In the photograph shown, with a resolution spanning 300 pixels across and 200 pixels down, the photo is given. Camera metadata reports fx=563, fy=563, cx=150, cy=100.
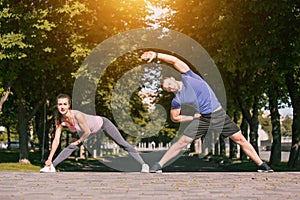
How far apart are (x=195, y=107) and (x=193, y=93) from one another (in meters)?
0.54

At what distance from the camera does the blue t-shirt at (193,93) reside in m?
10.1

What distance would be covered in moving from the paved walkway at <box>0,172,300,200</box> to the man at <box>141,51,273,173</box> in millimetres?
1046

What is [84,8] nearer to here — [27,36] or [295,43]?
[27,36]

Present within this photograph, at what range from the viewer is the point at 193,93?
33.4 feet

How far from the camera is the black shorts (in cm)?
1061

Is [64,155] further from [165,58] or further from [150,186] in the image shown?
[150,186]

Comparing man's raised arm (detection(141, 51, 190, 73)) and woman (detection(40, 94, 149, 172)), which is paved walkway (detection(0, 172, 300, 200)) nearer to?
woman (detection(40, 94, 149, 172))

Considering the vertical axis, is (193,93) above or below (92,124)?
above

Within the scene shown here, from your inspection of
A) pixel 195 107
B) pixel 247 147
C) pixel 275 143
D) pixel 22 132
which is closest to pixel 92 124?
pixel 195 107

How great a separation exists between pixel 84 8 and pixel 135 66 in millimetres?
8068

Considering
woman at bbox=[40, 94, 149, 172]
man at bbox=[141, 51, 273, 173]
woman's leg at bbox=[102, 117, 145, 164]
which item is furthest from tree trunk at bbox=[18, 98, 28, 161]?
man at bbox=[141, 51, 273, 173]

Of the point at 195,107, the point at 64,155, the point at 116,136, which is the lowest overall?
the point at 64,155

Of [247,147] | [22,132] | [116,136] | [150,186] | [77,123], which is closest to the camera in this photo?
[150,186]

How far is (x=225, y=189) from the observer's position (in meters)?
7.55
